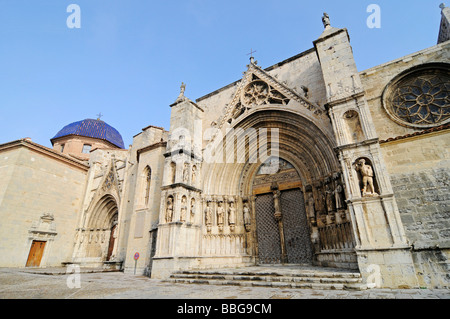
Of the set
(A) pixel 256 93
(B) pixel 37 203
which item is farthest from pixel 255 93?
(B) pixel 37 203

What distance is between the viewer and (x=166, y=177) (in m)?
9.71

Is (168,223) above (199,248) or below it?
above

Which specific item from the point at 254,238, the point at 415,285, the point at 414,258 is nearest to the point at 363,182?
the point at 414,258

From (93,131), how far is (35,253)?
14955 mm

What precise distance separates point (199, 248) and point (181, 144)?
433 cm

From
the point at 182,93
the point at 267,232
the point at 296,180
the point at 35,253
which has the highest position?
the point at 182,93

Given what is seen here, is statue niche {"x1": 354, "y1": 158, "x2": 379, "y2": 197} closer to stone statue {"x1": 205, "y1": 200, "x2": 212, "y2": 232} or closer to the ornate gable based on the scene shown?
the ornate gable

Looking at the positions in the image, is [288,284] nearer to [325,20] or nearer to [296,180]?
[296,180]

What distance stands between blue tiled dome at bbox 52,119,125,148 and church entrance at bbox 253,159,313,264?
2075cm

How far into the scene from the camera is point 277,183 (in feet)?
33.9

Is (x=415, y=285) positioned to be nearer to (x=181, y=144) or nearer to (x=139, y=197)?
(x=181, y=144)

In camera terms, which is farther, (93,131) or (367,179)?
(93,131)

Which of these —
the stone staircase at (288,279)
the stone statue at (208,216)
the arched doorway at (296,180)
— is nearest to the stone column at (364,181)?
the stone staircase at (288,279)

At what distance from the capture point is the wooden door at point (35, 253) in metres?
12.8
